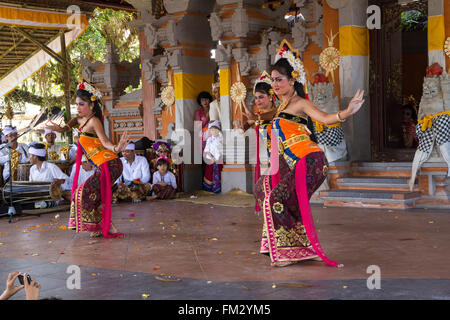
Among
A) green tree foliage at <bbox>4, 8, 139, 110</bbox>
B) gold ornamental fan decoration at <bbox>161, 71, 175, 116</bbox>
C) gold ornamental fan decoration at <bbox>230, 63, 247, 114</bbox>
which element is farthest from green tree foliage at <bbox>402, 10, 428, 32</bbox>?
green tree foliage at <bbox>4, 8, 139, 110</bbox>

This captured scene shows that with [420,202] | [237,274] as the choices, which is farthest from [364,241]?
[420,202]

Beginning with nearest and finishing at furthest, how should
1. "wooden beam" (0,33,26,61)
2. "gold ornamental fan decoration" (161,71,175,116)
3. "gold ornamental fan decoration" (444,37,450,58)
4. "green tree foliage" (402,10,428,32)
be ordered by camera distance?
"gold ornamental fan decoration" (444,37,450,58), "gold ornamental fan decoration" (161,71,175,116), "green tree foliage" (402,10,428,32), "wooden beam" (0,33,26,61)

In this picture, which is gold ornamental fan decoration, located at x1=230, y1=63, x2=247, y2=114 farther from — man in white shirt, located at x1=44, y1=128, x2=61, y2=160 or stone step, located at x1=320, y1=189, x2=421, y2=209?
man in white shirt, located at x1=44, y1=128, x2=61, y2=160

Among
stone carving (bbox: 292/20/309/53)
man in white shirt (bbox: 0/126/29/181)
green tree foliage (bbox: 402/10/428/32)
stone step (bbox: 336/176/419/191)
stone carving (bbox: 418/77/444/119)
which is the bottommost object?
stone step (bbox: 336/176/419/191)

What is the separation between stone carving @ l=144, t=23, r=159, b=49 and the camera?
39.5ft

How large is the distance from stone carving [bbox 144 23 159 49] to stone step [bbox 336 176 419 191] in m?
5.12

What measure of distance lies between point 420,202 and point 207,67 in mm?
5679

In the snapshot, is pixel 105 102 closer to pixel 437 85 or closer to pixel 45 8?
pixel 45 8

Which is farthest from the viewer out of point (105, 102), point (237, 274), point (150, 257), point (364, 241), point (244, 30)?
point (105, 102)

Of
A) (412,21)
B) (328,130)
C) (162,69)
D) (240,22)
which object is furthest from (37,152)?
→ (412,21)

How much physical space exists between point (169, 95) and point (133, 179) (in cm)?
227

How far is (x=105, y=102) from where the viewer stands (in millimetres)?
13594

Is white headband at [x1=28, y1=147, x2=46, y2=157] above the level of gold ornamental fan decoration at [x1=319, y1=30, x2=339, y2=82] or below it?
below

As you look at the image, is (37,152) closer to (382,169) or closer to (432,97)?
(382,169)
